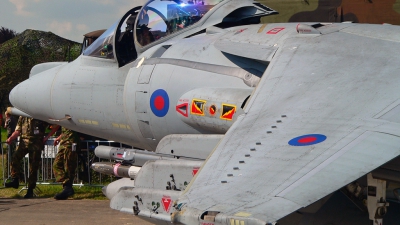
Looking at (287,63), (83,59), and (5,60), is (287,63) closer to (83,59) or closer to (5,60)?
(83,59)

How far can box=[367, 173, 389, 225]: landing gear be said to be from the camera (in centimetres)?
469

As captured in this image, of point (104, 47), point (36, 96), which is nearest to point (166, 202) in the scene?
point (104, 47)

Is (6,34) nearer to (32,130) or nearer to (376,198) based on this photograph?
(32,130)

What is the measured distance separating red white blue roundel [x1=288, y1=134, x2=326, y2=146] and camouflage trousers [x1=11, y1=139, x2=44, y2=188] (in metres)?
10.5

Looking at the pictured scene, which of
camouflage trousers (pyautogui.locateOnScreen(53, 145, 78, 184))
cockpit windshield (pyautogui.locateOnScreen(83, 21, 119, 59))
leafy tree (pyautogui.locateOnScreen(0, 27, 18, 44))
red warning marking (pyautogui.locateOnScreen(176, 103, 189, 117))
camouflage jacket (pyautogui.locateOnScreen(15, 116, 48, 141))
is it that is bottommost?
camouflage trousers (pyautogui.locateOnScreen(53, 145, 78, 184))

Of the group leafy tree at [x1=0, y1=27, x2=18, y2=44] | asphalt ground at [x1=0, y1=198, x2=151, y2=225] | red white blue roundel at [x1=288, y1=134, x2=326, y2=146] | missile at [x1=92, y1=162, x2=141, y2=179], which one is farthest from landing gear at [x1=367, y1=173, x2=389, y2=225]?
leafy tree at [x1=0, y1=27, x2=18, y2=44]

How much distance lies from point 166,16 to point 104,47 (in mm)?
1068

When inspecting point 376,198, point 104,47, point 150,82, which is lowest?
point 376,198

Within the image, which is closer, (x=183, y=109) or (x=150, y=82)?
(x=183, y=109)

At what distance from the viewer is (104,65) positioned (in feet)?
27.3

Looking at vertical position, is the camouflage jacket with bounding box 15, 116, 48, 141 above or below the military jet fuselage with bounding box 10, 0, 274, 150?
below

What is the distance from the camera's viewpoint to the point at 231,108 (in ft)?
20.0

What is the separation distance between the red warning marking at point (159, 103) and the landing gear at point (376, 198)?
298 cm

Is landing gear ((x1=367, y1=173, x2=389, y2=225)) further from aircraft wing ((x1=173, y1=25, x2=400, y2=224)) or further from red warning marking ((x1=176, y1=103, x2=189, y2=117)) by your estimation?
red warning marking ((x1=176, y1=103, x2=189, y2=117))
